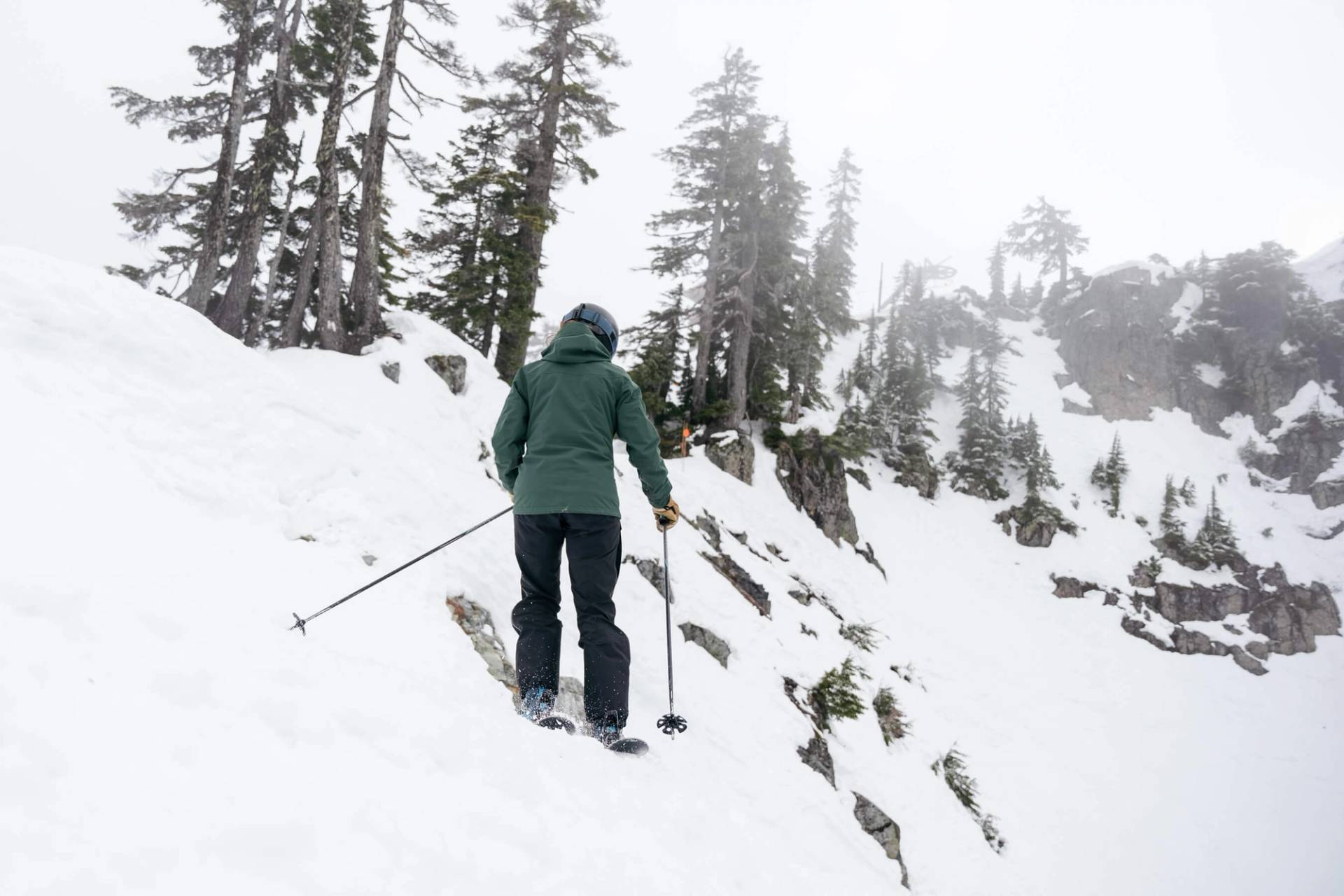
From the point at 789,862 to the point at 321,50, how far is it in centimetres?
1733

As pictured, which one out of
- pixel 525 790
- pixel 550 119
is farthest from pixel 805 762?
pixel 550 119

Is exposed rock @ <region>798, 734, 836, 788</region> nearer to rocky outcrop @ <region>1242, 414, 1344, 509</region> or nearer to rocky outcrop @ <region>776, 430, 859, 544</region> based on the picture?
rocky outcrop @ <region>776, 430, 859, 544</region>

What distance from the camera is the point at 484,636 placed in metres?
4.80

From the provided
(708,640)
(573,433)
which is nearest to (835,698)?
(708,640)

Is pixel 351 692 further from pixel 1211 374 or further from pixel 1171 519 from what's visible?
pixel 1211 374

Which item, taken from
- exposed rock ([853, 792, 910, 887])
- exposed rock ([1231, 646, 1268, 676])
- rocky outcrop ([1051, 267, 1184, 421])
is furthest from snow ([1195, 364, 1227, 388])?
exposed rock ([853, 792, 910, 887])

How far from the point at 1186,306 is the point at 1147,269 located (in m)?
4.33

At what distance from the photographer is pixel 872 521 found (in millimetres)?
24328

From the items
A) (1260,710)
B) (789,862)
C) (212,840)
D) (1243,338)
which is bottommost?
(1260,710)

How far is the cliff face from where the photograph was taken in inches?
1485

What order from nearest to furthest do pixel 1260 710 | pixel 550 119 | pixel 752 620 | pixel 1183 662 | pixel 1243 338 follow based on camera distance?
pixel 752 620 → pixel 550 119 → pixel 1260 710 → pixel 1183 662 → pixel 1243 338

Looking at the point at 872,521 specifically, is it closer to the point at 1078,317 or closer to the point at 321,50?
the point at 321,50

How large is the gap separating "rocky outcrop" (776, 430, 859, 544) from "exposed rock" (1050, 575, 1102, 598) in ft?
34.2

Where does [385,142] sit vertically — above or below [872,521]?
above
